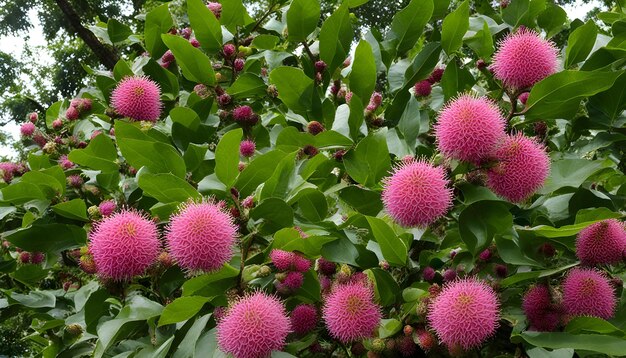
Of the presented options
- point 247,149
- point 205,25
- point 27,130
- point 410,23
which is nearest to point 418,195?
point 410,23

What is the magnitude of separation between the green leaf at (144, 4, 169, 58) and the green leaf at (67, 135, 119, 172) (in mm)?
491

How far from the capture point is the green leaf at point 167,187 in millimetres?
1151

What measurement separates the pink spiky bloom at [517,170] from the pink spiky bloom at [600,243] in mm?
131

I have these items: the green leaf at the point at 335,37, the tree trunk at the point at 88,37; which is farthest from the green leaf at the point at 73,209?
the tree trunk at the point at 88,37

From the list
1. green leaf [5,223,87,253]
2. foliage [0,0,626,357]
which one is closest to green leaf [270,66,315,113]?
foliage [0,0,626,357]

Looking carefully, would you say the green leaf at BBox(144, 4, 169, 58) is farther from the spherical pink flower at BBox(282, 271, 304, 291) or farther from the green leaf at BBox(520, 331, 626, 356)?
the green leaf at BBox(520, 331, 626, 356)

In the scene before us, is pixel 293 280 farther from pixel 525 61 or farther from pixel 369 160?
pixel 525 61

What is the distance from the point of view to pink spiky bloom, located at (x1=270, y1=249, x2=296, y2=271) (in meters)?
1.12

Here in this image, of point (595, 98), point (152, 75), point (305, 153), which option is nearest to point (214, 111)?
point (152, 75)

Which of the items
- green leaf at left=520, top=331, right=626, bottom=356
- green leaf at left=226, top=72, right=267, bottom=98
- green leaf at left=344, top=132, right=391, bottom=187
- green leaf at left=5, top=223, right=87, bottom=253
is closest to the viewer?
green leaf at left=520, top=331, right=626, bottom=356

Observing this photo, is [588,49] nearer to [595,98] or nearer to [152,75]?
[595,98]

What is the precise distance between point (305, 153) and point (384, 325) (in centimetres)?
51

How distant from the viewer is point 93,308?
1.35 meters

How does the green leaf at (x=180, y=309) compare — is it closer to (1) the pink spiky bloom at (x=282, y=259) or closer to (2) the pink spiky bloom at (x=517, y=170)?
Answer: (1) the pink spiky bloom at (x=282, y=259)
